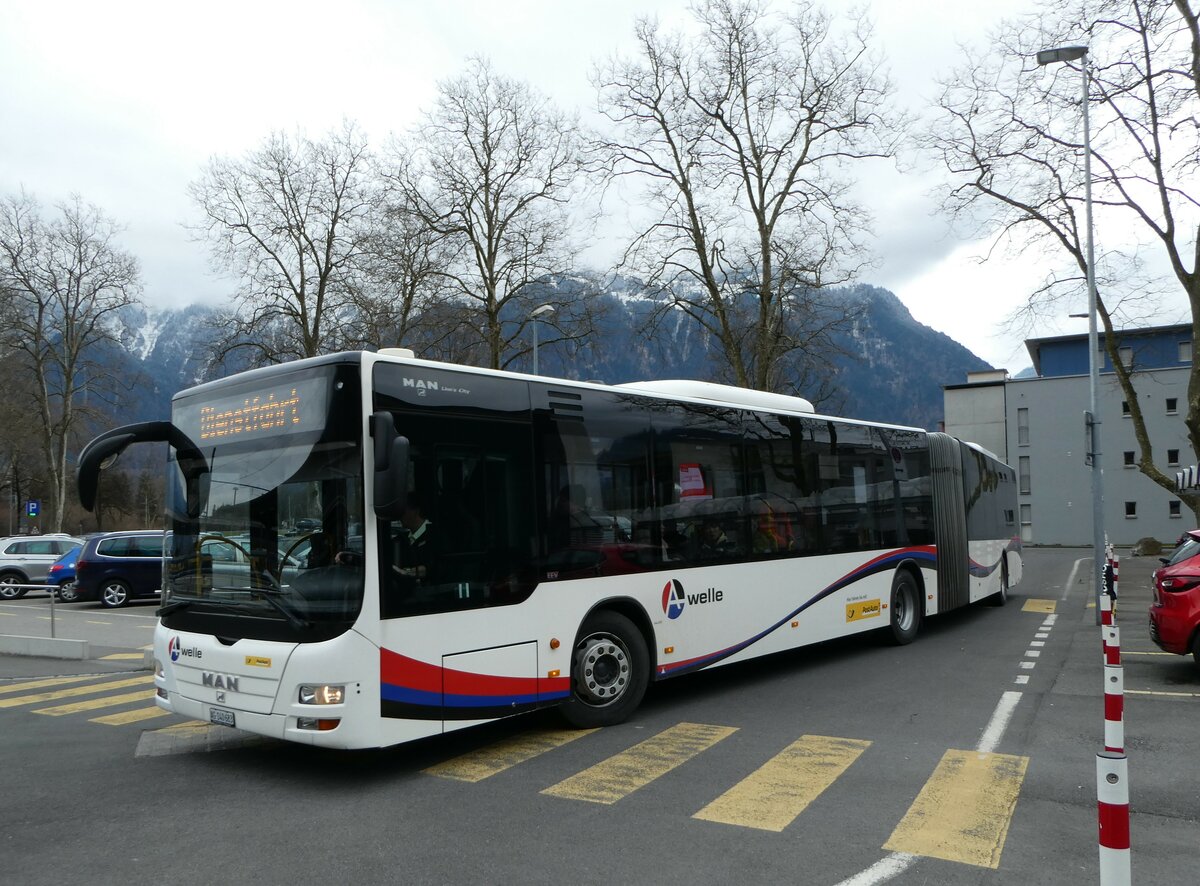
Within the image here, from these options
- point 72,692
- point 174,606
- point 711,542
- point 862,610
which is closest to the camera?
point 174,606

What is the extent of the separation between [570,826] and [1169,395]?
6590 cm

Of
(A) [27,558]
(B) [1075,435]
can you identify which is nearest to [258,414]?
(A) [27,558]

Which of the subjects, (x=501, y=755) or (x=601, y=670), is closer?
(x=501, y=755)

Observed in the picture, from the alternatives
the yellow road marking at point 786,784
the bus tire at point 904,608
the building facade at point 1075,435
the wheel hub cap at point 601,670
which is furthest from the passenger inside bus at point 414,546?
the building facade at point 1075,435

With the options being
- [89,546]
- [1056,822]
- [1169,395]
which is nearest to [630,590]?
[1056,822]

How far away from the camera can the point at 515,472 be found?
7.32 m

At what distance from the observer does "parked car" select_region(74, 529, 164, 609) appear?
73.1ft

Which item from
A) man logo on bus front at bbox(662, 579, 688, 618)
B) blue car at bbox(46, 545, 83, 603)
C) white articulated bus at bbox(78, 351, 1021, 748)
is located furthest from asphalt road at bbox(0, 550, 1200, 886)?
blue car at bbox(46, 545, 83, 603)

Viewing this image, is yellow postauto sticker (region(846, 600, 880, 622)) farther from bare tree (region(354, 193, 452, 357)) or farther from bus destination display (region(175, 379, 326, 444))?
bare tree (region(354, 193, 452, 357))

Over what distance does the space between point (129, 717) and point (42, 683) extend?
10.6 feet

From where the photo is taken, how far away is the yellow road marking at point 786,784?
5492 millimetres

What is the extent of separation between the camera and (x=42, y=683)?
1130 cm

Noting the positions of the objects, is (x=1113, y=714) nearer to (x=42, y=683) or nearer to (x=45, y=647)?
(x=42, y=683)

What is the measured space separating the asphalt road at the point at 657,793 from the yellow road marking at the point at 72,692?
128 mm
